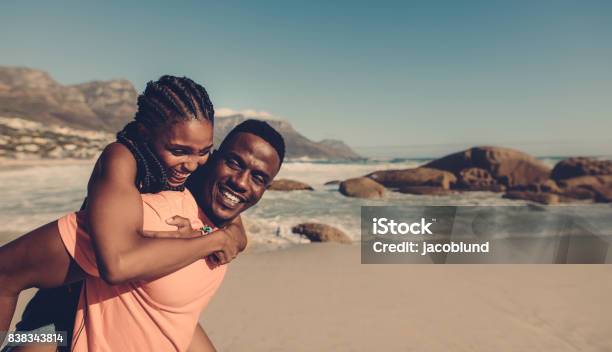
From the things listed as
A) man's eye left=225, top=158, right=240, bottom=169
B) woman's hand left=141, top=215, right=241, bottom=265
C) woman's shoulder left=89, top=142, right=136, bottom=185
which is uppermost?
woman's shoulder left=89, top=142, right=136, bottom=185

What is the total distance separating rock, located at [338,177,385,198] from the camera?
16.2 metres

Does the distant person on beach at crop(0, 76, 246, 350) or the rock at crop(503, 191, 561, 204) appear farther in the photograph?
the rock at crop(503, 191, 561, 204)

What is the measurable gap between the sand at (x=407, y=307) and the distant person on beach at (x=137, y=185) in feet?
9.82

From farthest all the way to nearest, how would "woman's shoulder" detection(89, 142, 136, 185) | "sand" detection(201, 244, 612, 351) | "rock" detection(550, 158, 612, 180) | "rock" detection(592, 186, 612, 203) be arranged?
"rock" detection(550, 158, 612, 180) < "rock" detection(592, 186, 612, 203) < "sand" detection(201, 244, 612, 351) < "woman's shoulder" detection(89, 142, 136, 185)

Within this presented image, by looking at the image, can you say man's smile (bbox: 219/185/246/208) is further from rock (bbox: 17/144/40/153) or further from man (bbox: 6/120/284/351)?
rock (bbox: 17/144/40/153)

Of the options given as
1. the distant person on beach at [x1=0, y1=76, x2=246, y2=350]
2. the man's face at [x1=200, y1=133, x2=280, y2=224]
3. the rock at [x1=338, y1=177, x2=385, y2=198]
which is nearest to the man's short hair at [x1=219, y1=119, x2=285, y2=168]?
the man's face at [x1=200, y1=133, x2=280, y2=224]

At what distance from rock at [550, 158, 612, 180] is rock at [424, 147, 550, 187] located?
2.90 ft

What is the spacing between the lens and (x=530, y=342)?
462cm

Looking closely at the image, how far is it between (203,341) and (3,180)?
19.2 metres

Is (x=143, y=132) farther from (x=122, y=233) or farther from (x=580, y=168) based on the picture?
(x=580, y=168)

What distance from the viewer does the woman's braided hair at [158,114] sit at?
1661 mm

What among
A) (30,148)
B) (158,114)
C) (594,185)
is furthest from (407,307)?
(30,148)

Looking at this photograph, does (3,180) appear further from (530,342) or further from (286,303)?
(530,342)

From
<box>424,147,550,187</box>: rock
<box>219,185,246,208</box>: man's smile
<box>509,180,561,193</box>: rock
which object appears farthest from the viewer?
<box>424,147,550,187</box>: rock
